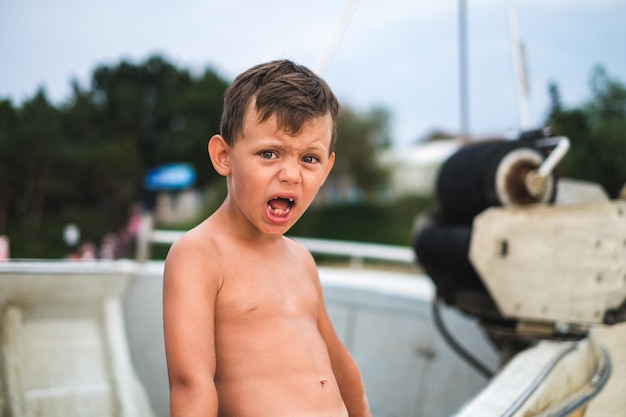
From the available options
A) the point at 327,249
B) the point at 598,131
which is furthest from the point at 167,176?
the point at 598,131

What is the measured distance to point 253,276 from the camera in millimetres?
1061

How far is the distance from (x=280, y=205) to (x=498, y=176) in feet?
4.02

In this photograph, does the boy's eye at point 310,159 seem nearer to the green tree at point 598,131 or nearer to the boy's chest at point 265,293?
the boy's chest at point 265,293

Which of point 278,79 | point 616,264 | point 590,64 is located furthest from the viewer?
point 590,64

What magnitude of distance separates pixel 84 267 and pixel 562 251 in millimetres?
1773

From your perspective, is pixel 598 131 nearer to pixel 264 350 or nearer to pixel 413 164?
pixel 264 350

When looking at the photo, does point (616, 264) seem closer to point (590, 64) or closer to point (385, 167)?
point (590, 64)

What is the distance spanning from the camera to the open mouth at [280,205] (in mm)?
978

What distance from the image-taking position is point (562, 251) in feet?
5.89

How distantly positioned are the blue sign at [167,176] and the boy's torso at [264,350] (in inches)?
96.5

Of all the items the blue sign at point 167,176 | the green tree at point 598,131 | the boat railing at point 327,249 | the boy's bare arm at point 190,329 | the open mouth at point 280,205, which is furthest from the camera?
the blue sign at point 167,176

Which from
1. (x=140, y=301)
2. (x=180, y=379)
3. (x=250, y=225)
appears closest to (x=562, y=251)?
(x=250, y=225)

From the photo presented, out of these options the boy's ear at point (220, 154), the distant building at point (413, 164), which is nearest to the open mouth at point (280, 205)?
the boy's ear at point (220, 154)

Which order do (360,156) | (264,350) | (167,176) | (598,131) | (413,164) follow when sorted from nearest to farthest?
(264,350), (598,131), (167,176), (413,164), (360,156)
